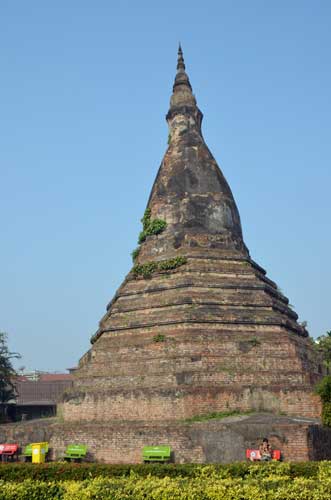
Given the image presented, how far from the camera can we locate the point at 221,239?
22031 millimetres

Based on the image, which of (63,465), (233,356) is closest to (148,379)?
(233,356)

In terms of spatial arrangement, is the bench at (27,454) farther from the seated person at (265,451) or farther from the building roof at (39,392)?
the building roof at (39,392)

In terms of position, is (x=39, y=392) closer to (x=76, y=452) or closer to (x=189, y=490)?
(x=76, y=452)

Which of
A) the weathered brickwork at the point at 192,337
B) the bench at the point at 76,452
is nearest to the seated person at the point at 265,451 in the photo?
the weathered brickwork at the point at 192,337

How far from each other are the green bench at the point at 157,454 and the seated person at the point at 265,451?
8.18 feet

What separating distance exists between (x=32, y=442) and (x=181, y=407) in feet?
17.6

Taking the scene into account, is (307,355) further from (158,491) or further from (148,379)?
(158,491)

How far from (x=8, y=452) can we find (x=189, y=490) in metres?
10.4

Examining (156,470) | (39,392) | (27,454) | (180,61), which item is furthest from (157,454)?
(39,392)

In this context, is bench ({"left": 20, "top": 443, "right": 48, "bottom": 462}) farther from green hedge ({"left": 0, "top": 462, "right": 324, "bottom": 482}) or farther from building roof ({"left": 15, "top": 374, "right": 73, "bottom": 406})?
building roof ({"left": 15, "top": 374, "right": 73, "bottom": 406})

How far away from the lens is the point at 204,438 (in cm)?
1514

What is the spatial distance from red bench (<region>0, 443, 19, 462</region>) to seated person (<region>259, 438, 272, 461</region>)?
8.03 m

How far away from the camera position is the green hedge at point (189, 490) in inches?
359

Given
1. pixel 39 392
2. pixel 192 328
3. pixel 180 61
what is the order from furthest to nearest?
pixel 39 392 < pixel 180 61 < pixel 192 328
